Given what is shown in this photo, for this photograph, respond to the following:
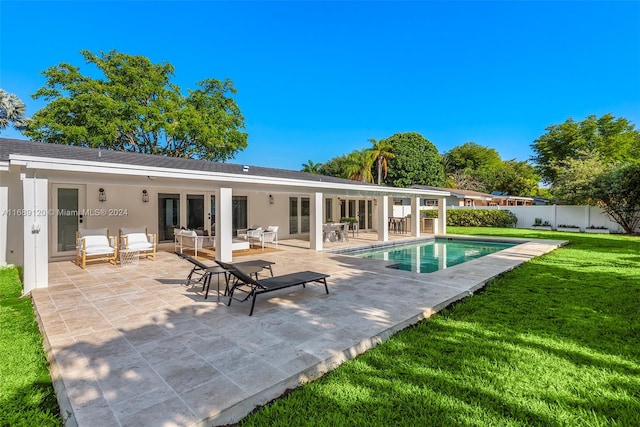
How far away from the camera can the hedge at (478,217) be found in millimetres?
24914

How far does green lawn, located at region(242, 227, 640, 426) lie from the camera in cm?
268

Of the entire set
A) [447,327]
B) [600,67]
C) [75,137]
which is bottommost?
[447,327]

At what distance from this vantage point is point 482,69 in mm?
25000

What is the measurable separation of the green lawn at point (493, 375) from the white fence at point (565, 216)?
20.7 m

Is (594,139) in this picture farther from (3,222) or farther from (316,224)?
(3,222)

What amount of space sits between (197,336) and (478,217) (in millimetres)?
26415

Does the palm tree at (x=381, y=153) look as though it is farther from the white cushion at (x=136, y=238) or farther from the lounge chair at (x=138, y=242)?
the white cushion at (x=136, y=238)

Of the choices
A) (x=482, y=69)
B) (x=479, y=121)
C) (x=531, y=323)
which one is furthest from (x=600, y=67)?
(x=531, y=323)

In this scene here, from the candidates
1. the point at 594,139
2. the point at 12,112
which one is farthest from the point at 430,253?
the point at 12,112

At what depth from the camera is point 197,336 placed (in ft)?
14.0

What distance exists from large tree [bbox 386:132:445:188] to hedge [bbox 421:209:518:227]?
53.6 feet

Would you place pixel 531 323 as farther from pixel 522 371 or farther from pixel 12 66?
pixel 12 66

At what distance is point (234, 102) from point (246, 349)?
31.4 meters

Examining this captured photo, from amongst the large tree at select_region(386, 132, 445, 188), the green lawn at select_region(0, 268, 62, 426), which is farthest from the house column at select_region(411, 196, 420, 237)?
the large tree at select_region(386, 132, 445, 188)
